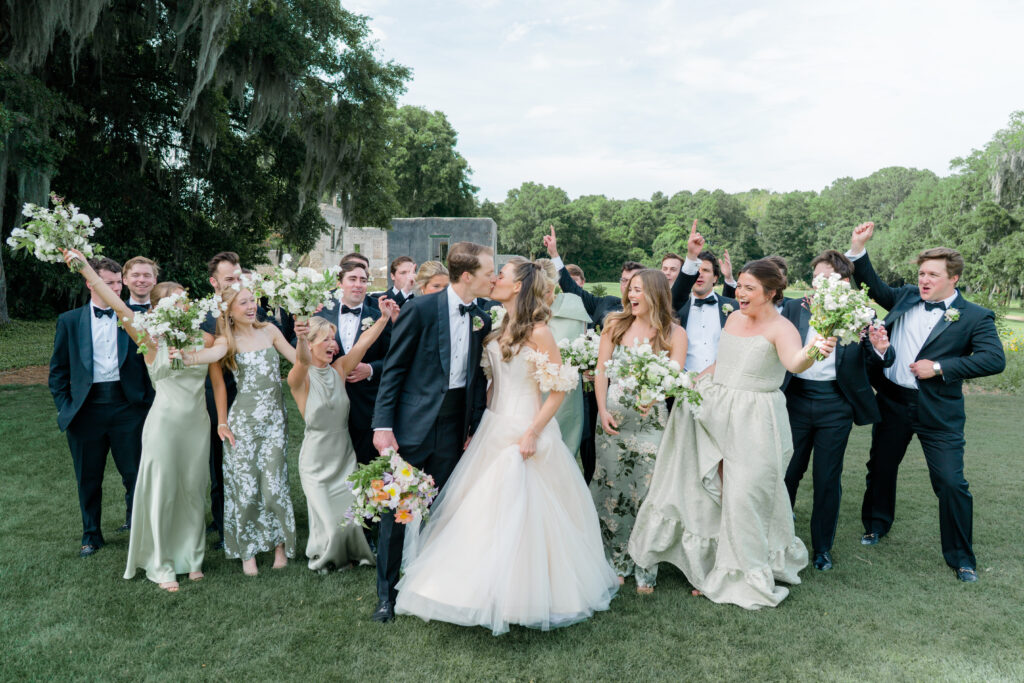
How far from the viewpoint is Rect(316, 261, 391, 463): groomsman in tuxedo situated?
517 centimetres

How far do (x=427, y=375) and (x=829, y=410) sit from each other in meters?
3.24

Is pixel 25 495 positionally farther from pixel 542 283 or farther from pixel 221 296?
pixel 542 283

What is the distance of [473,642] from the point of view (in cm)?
376

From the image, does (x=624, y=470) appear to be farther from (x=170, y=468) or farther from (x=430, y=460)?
(x=170, y=468)

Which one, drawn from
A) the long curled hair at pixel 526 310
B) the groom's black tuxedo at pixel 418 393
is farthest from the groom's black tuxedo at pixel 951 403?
the groom's black tuxedo at pixel 418 393

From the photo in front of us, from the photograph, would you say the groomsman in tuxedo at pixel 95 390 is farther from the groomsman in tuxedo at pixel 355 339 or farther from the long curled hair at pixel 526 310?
the long curled hair at pixel 526 310

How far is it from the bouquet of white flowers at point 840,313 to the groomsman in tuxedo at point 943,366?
1.11 meters

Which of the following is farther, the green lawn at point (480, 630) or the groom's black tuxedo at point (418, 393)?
the groom's black tuxedo at point (418, 393)

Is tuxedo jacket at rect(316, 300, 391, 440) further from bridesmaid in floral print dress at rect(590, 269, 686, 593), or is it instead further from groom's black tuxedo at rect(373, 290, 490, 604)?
bridesmaid in floral print dress at rect(590, 269, 686, 593)

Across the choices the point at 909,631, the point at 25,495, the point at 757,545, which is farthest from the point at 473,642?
the point at 25,495

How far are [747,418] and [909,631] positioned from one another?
165cm

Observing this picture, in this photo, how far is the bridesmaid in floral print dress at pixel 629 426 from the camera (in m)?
4.65

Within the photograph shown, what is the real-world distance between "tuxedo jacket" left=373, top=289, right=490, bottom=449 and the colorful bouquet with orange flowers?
27 centimetres

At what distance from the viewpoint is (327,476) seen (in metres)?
4.78
